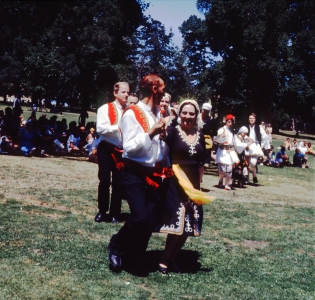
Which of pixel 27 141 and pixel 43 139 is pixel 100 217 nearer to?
pixel 27 141

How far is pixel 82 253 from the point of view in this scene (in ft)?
17.0

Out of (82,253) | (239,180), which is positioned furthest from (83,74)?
(82,253)

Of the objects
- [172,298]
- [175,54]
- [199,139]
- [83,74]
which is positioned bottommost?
[172,298]

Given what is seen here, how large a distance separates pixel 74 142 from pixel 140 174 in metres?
13.0

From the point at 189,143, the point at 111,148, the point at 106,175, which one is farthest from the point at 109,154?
the point at 189,143

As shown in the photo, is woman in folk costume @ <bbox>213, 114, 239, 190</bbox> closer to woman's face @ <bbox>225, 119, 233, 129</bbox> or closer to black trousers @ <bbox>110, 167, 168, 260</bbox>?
woman's face @ <bbox>225, 119, 233, 129</bbox>

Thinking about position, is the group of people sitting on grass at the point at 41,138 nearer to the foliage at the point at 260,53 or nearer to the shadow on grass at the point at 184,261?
the shadow on grass at the point at 184,261

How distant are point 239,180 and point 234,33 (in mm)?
30801

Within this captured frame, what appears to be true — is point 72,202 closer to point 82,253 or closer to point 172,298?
point 82,253

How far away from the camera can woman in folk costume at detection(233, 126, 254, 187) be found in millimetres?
12125

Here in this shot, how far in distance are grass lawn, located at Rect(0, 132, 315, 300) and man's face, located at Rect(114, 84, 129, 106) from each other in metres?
1.87

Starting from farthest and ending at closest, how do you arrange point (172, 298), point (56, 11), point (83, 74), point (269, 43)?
point (269, 43) → point (83, 74) → point (56, 11) → point (172, 298)

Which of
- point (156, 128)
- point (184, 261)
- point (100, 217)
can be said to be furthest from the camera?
point (100, 217)

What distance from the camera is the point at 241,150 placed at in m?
12.1
